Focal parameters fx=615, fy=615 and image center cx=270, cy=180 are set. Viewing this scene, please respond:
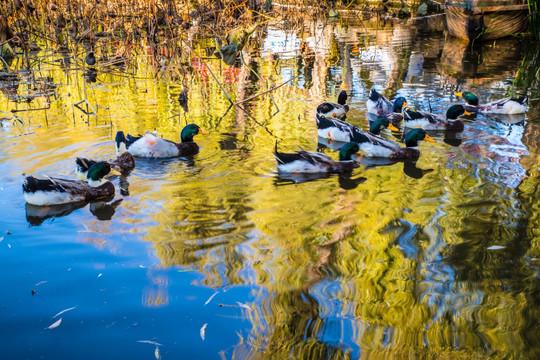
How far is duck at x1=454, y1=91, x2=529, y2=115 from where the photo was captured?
30.8 feet

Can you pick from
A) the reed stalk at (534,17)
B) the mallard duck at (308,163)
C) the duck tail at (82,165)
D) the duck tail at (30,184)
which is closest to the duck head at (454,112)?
the mallard duck at (308,163)

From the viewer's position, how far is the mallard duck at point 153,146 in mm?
7715

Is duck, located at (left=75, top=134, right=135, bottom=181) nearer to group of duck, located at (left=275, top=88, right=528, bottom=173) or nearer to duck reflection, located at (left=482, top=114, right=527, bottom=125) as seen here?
group of duck, located at (left=275, top=88, right=528, bottom=173)

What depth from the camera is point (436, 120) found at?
8766 mm

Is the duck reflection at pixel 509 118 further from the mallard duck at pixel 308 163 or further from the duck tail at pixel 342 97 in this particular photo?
the mallard duck at pixel 308 163

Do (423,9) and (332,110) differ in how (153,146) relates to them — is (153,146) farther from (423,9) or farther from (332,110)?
(423,9)

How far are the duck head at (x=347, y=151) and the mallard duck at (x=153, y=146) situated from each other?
1892 millimetres

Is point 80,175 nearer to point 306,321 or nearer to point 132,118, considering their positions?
point 132,118

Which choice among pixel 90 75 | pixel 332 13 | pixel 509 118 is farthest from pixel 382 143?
pixel 332 13

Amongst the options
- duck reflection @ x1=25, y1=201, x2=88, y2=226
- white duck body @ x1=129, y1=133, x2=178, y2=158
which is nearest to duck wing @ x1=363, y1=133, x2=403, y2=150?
white duck body @ x1=129, y1=133, x2=178, y2=158

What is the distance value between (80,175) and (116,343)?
11.5 feet

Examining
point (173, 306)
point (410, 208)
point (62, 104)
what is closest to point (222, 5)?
point (62, 104)

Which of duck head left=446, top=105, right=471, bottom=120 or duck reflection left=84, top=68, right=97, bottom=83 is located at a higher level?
duck reflection left=84, top=68, right=97, bottom=83

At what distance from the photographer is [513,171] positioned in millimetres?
6746
